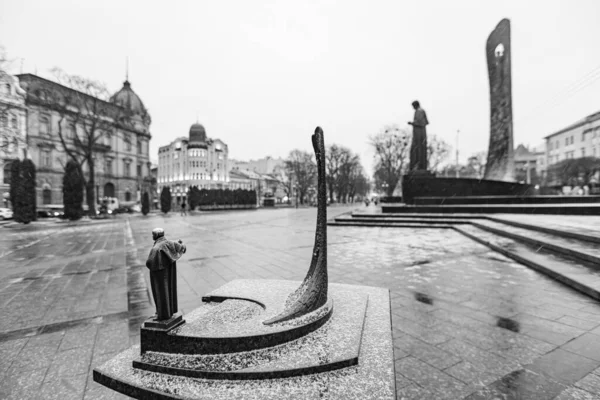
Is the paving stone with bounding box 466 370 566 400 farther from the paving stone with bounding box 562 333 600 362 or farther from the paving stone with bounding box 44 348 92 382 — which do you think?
the paving stone with bounding box 44 348 92 382

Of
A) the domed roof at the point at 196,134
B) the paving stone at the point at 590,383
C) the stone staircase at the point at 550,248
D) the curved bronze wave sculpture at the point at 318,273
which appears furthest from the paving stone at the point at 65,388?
the domed roof at the point at 196,134

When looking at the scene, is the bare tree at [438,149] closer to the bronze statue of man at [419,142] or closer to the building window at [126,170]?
the bronze statue of man at [419,142]

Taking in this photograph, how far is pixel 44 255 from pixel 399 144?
42.3 metres

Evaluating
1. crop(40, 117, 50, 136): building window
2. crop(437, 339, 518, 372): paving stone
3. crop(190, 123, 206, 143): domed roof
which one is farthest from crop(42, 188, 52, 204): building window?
crop(437, 339, 518, 372): paving stone

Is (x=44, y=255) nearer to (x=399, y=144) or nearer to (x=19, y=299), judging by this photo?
(x=19, y=299)

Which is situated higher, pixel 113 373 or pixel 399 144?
pixel 399 144

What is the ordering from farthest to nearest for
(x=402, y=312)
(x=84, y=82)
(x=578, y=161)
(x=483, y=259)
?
(x=578, y=161) < (x=84, y=82) < (x=483, y=259) < (x=402, y=312)

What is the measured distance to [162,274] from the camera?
7.68 ft

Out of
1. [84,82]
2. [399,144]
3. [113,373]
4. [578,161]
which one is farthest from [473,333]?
[578,161]

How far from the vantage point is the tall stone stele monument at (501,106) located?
17812 mm

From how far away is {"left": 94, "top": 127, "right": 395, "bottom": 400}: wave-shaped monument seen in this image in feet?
6.35

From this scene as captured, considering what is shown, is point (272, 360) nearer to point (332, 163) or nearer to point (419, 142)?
point (419, 142)

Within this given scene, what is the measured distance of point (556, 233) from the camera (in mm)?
7582

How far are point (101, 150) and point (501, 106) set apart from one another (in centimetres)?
4792
